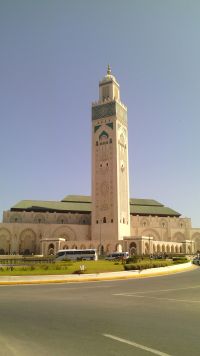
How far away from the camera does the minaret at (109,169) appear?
253 feet

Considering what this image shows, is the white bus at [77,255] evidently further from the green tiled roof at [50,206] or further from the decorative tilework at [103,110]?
the decorative tilework at [103,110]

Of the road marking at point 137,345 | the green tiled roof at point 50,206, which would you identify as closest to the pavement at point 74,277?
the road marking at point 137,345

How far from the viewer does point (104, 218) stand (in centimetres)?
7838

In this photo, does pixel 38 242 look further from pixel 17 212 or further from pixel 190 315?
pixel 190 315

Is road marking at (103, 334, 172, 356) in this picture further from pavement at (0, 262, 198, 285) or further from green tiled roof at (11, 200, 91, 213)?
green tiled roof at (11, 200, 91, 213)

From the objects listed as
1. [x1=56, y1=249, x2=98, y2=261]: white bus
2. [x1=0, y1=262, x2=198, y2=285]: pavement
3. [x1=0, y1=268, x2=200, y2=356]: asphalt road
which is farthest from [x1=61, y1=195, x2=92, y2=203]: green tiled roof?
[x1=0, y1=268, x2=200, y2=356]: asphalt road

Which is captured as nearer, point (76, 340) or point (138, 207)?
point (76, 340)

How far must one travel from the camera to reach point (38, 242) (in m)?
80.9

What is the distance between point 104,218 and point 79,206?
15.3m

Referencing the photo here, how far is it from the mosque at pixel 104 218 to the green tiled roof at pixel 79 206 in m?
0.25

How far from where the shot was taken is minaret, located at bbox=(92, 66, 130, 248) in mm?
77000

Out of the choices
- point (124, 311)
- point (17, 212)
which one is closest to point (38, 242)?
point (17, 212)

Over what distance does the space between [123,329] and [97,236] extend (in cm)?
7083

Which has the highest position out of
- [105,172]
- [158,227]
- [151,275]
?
[105,172]
